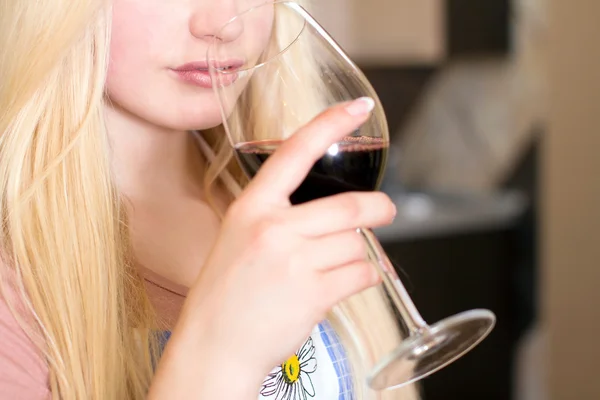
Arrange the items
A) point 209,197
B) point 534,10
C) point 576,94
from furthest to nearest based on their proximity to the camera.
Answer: point 534,10
point 576,94
point 209,197

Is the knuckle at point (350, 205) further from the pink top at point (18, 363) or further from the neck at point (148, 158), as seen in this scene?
A: the neck at point (148, 158)

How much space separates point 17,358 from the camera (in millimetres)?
835

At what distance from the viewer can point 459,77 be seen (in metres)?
3.78

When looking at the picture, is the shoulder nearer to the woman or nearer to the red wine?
the woman

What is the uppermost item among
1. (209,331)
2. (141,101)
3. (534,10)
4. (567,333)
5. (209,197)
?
(534,10)

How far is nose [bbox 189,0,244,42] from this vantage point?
2.64 ft

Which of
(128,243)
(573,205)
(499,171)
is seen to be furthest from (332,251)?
(499,171)

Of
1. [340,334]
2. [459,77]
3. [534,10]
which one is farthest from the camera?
[459,77]

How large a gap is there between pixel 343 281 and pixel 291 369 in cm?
33

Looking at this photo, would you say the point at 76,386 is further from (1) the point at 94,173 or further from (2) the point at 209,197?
(2) the point at 209,197

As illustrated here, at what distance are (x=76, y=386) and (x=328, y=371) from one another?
1.05 ft

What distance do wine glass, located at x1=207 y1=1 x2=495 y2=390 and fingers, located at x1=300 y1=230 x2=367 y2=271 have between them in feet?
0.21

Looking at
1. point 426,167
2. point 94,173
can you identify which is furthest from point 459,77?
point 94,173

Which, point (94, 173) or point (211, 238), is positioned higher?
point (94, 173)
